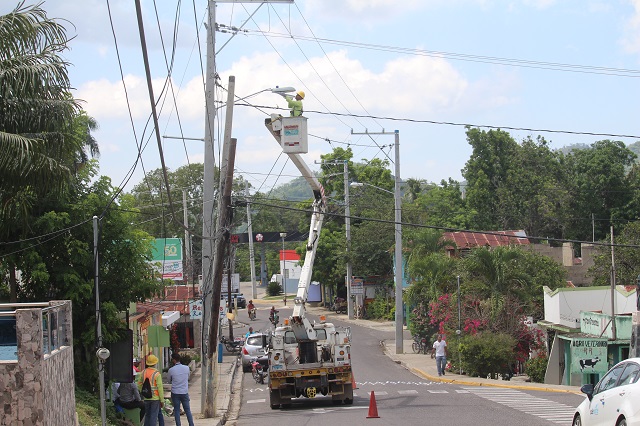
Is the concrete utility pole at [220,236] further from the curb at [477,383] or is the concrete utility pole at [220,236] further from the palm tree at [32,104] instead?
the curb at [477,383]

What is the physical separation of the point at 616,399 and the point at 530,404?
425 inches

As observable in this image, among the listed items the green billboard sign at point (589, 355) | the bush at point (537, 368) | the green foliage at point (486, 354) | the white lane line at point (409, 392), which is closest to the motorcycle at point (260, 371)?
the white lane line at point (409, 392)

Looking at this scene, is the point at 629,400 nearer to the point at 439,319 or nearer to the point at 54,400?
the point at 54,400

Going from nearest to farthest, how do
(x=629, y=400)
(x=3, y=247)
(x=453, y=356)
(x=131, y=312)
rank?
(x=629, y=400) < (x=3, y=247) < (x=131, y=312) < (x=453, y=356)

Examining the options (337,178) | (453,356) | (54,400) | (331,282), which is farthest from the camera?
(337,178)

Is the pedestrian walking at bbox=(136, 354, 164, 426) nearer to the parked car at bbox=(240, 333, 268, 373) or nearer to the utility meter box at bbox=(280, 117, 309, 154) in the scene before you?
the utility meter box at bbox=(280, 117, 309, 154)

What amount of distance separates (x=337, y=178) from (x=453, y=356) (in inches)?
1827

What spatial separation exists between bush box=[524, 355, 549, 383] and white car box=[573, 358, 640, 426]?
21935 millimetres

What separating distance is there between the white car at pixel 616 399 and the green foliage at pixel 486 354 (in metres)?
20.7

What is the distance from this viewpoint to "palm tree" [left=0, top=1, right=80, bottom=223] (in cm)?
1559

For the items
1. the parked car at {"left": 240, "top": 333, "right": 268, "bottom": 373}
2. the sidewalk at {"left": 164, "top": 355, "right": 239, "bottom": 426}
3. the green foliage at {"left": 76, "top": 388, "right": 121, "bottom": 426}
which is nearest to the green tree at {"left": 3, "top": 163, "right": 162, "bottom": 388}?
the green foliage at {"left": 76, "top": 388, "right": 121, "bottom": 426}

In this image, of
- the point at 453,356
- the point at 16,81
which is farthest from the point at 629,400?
the point at 453,356

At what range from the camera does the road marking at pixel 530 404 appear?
1956 cm

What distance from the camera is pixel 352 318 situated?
228ft
